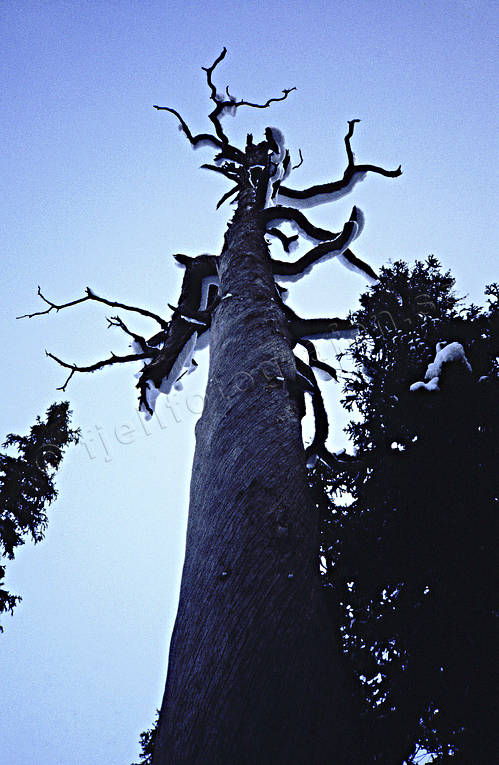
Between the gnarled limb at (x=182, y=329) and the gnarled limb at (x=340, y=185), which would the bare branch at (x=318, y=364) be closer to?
the gnarled limb at (x=182, y=329)

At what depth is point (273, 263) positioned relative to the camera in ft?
14.8

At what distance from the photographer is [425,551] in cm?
292

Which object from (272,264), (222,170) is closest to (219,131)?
(222,170)

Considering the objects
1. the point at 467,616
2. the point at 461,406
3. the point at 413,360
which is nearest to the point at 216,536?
the point at 467,616

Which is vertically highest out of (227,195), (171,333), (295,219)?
(227,195)

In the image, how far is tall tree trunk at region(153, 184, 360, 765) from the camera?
1246 millimetres

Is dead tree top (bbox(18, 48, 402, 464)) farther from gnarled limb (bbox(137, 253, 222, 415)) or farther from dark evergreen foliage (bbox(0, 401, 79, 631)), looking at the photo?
dark evergreen foliage (bbox(0, 401, 79, 631))

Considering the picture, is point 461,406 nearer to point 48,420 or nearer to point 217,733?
point 217,733

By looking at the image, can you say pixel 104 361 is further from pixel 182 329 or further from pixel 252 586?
pixel 252 586

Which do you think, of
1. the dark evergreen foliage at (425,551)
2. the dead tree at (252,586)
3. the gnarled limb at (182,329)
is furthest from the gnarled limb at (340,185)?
the dead tree at (252,586)

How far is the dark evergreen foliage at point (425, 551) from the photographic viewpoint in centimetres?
255

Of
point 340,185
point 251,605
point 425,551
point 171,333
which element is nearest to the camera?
point 251,605

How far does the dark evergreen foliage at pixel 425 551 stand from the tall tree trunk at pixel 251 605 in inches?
47.2

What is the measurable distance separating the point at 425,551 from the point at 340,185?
12.7 ft
